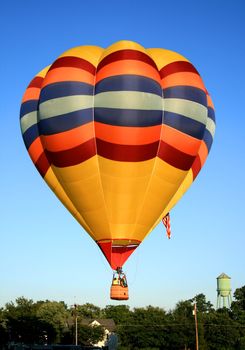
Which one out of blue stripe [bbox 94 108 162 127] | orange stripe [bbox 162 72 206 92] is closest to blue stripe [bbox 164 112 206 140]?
blue stripe [bbox 94 108 162 127]

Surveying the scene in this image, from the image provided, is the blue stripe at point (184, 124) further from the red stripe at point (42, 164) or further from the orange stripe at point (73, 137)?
the red stripe at point (42, 164)

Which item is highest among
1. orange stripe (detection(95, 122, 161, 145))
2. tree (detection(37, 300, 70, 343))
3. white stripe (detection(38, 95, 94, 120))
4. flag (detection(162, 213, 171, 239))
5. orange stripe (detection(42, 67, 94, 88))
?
orange stripe (detection(42, 67, 94, 88))

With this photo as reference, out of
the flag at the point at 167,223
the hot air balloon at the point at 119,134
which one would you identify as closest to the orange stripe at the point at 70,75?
the hot air balloon at the point at 119,134

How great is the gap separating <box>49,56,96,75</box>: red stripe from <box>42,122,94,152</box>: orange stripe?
255 cm

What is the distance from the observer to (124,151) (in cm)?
2366

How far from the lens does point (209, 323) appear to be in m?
67.1

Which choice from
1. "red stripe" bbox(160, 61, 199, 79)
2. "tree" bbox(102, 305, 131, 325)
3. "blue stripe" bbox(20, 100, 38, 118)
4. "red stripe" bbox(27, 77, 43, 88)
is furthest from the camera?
"tree" bbox(102, 305, 131, 325)

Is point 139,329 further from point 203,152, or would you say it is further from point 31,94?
point 31,94

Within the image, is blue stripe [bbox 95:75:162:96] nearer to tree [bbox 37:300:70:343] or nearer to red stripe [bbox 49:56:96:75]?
red stripe [bbox 49:56:96:75]

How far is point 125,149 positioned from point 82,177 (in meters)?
2.32

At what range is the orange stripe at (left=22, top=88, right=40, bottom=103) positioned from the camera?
26.7m

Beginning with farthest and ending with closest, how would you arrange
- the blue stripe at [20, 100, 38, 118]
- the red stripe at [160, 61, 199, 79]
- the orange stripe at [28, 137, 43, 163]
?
the blue stripe at [20, 100, 38, 118] → the orange stripe at [28, 137, 43, 163] → the red stripe at [160, 61, 199, 79]

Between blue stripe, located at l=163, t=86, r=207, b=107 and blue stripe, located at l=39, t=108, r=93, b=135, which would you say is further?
blue stripe, located at l=163, t=86, r=207, b=107

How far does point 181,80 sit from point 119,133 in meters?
3.92
